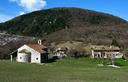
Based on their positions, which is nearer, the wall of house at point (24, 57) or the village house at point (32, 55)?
the village house at point (32, 55)

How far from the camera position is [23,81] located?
37188mm

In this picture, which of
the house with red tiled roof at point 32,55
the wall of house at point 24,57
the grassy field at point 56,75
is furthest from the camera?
the wall of house at point 24,57

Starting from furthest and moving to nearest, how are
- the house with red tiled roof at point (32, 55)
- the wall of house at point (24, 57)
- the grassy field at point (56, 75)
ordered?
the wall of house at point (24, 57) → the house with red tiled roof at point (32, 55) → the grassy field at point (56, 75)

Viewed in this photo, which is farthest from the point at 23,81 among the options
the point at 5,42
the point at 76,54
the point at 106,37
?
the point at 106,37

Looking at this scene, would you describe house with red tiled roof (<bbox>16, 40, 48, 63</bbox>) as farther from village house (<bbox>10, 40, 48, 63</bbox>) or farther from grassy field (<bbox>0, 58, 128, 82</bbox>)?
grassy field (<bbox>0, 58, 128, 82</bbox>)

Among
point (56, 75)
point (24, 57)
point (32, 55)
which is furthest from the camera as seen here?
point (32, 55)

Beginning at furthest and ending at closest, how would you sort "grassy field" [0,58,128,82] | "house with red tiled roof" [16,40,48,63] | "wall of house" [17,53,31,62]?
"wall of house" [17,53,31,62]
"house with red tiled roof" [16,40,48,63]
"grassy field" [0,58,128,82]

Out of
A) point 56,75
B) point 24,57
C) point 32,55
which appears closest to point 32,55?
point 32,55

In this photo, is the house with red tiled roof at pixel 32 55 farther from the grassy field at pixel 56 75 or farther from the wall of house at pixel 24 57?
the grassy field at pixel 56 75

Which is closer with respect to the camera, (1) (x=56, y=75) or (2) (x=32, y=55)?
(1) (x=56, y=75)

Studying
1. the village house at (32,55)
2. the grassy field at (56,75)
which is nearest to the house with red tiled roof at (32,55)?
the village house at (32,55)

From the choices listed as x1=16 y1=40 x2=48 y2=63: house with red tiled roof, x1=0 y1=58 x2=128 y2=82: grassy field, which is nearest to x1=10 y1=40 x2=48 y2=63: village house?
x1=16 y1=40 x2=48 y2=63: house with red tiled roof

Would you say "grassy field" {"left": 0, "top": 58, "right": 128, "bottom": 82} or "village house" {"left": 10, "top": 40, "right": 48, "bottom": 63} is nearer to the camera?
"grassy field" {"left": 0, "top": 58, "right": 128, "bottom": 82}

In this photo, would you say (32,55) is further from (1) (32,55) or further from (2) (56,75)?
(2) (56,75)
